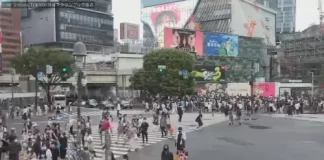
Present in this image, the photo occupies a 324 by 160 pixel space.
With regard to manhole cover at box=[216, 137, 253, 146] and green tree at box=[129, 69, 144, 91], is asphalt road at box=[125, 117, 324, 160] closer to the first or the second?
manhole cover at box=[216, 137, 253, 146]

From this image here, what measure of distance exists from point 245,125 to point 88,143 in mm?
17456

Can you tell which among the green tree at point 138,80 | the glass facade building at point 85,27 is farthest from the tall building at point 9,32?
the green tree at point 138,80

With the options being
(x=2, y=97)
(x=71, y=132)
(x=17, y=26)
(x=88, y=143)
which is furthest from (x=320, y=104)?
(x=17, y=26)

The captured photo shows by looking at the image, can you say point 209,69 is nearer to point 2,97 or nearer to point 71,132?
point 2,97

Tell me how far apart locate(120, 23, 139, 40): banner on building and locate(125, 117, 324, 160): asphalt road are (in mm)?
104347

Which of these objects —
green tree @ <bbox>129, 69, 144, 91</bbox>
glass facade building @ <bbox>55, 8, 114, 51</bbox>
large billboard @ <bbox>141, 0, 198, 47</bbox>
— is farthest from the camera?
large billboard @ <bbox>141, 0, 198, 47</bbox>

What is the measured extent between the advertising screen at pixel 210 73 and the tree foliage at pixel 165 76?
1834cm

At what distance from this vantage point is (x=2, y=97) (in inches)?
1898

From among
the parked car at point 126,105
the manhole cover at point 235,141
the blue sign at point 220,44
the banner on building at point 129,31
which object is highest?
the banner on building at point 129,31

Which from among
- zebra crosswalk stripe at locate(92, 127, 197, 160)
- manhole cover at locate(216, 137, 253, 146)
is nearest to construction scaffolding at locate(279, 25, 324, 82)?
manhole cover at locate(216, 137, 253, 146)

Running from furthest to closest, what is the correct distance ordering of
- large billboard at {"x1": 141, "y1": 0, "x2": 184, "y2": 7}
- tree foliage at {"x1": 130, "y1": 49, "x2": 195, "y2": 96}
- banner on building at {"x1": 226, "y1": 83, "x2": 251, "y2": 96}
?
large billboard at {"x1": 141, "y1": 0, "x2": 184, "y2": 7}
banner on building at {"x1": 226, "y1": 83, "x2": 251, "y2": 96}
tree foliage at {"x1": 130, "y1": 49, "x2": 195, "y2": 96}

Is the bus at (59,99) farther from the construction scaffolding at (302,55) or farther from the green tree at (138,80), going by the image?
the construction scaffolding at (302,55)

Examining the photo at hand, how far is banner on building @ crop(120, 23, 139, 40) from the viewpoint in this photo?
132863mm

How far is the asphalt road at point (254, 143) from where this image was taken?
19.0m
